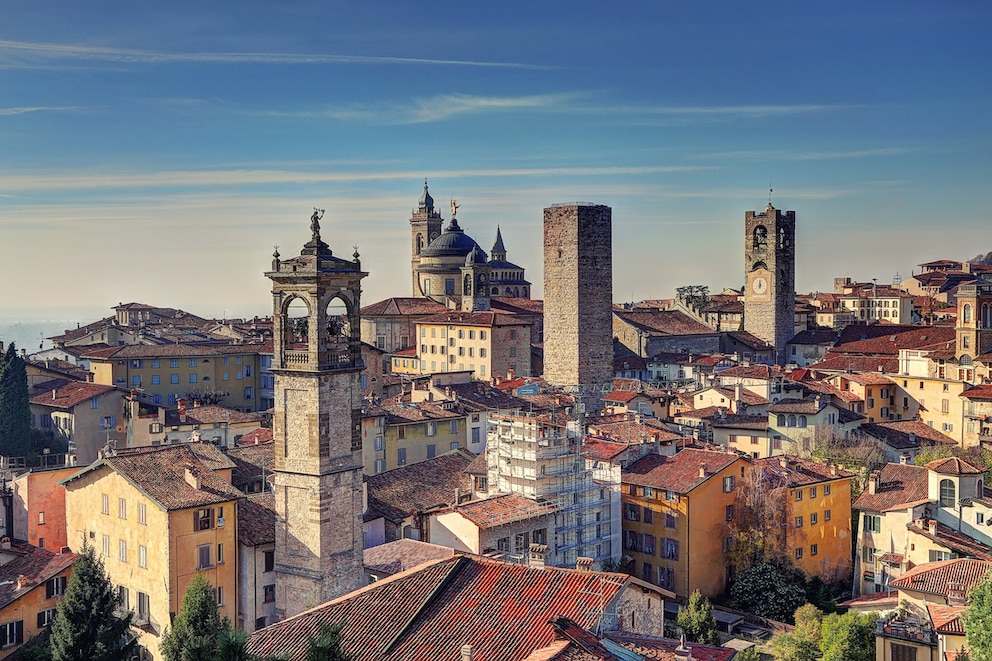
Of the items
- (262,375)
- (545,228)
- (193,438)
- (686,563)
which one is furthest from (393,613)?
(545,228)

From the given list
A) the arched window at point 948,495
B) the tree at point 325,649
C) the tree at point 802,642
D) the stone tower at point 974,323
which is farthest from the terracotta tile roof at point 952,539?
the stone tower at point 974,323

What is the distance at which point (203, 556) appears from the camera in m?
27.0

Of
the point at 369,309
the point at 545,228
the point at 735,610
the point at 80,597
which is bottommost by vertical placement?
the point at 735,610

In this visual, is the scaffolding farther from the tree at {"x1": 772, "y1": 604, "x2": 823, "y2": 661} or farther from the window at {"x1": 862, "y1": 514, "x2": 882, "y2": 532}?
the window at {"x1": 862, "y1": 514, "x2": 882, "y2": 532}

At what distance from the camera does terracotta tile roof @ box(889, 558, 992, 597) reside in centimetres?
2453

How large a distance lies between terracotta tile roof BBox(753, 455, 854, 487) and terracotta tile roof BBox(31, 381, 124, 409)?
2621cm

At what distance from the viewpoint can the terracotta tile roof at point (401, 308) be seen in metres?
71.9

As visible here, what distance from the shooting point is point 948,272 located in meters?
104

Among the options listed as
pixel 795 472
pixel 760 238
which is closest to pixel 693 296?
pixel 760 238

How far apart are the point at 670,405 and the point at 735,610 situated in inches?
764

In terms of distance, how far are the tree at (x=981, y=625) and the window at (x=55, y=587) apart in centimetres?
1982

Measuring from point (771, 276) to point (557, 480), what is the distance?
47.9 meters

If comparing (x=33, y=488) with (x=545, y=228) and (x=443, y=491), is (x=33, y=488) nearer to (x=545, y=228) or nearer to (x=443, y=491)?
(x=443, y=491)

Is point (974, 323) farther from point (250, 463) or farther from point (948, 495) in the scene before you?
point (250, 463)
